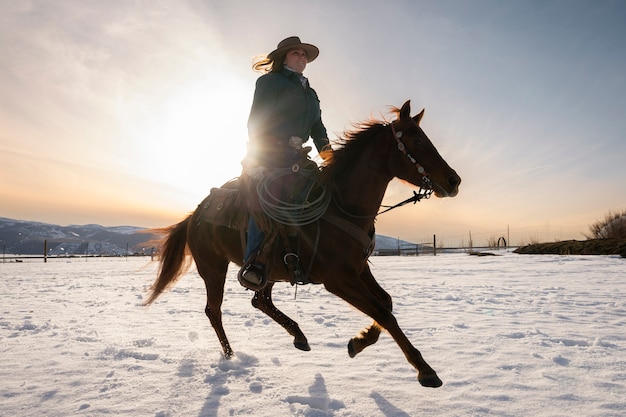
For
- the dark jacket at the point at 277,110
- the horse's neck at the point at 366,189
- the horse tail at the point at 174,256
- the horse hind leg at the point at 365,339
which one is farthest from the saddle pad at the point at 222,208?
the horse hind leg at the point at 365,339

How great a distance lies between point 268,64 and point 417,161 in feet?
6.99

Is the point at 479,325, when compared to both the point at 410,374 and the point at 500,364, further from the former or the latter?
the point at 410,374

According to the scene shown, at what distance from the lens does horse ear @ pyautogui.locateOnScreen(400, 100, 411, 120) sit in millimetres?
3552

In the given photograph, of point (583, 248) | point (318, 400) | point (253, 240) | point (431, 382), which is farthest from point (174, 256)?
point (583, 248)

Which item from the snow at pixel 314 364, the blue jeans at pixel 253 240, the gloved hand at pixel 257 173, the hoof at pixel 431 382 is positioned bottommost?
the snow at pixel 314 364

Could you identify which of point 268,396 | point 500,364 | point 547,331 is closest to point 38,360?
point 268,396

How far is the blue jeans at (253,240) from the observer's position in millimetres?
3879

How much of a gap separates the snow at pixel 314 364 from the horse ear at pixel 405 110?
2.40m

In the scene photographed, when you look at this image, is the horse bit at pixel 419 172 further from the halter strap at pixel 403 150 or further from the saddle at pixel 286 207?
the saddle at pixel 286 207

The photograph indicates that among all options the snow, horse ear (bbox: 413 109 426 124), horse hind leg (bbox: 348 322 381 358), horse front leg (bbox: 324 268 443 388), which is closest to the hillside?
the snow

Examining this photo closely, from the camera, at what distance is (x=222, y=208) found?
4.61m

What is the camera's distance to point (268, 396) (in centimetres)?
306

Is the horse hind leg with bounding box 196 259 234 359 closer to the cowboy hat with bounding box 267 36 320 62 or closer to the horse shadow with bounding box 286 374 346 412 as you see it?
the horse shadow with bounding box 286 374 346 412

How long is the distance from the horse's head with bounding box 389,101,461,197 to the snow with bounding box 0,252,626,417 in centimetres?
170
